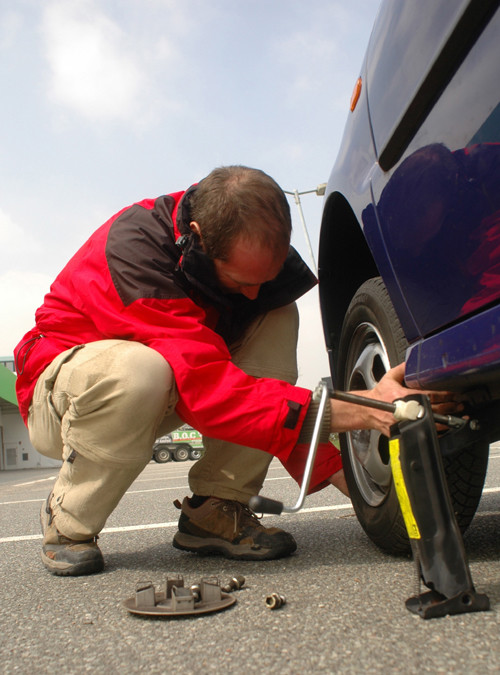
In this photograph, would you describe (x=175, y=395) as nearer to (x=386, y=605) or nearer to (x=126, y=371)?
(x=126, y=371)

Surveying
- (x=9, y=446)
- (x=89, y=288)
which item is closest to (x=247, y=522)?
(x=89, y=288)

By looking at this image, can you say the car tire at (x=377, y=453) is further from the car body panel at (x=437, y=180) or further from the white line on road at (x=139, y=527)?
the white line on road at (x=139, y=527)

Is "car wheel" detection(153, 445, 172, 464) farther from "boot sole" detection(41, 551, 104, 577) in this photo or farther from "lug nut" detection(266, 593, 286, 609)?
"lug nut" detection(266, 593, 286, 609)

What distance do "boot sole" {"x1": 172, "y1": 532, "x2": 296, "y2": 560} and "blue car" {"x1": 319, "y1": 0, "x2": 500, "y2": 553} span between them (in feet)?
0.83

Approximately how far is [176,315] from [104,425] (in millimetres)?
333

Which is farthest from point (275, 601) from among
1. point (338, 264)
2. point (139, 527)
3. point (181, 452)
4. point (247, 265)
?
point (181, 452)

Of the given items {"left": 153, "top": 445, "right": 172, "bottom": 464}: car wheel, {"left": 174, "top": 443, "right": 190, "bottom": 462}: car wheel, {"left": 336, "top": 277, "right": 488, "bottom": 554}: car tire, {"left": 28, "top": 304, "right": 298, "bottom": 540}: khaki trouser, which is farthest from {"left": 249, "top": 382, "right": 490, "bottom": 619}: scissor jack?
{"left": 174, "top": 443, "right": 190, "bottom": 462}: car wheel

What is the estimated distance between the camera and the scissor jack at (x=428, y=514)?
0.95 meters

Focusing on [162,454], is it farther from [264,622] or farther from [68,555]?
[264,622]

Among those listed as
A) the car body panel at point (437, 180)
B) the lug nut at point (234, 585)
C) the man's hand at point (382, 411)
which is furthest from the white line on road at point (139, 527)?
the car body panel at point (437, 180)

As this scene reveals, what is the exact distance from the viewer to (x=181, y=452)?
875 inches

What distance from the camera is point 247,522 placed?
5.51 ft

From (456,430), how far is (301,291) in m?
0.86

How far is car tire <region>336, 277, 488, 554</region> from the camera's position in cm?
137
